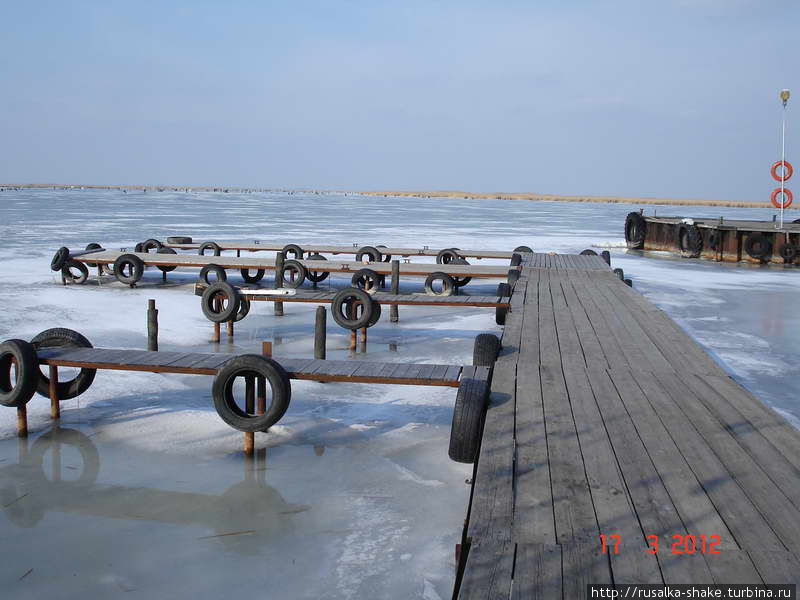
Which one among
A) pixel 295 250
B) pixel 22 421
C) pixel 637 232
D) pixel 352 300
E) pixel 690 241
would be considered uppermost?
pixel 637 232

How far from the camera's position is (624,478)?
3924mm

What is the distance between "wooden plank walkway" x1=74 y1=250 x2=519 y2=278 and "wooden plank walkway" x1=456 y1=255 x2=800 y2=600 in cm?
950

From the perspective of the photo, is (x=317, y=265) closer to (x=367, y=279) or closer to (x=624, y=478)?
(x=367, y=279)

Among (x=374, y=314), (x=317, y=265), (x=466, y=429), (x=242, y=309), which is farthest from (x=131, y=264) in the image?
(x=466, y=429)

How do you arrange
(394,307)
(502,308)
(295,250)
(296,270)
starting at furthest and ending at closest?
1. (295,250)
2. (296,270)
3. (394,307)
4. (502,308)

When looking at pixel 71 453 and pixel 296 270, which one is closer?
pixel 71 453

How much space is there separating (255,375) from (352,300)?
4.66 m

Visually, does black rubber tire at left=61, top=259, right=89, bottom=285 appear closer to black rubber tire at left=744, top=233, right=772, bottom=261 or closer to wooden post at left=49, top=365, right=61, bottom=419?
wooden post at left=49, top=365, right=61, bottom=419

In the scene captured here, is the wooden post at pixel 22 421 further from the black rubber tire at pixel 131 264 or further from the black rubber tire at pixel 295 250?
the black rubber tire at pixel 295 250

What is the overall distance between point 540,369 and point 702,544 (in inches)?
129

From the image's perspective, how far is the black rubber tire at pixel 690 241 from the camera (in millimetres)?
26984

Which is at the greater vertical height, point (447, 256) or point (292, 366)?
point (447, 256)

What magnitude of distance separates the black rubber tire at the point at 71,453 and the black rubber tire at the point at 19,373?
0.44m

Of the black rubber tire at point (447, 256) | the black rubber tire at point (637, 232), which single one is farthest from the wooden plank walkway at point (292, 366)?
the black rubber tire at point (637, 232)
